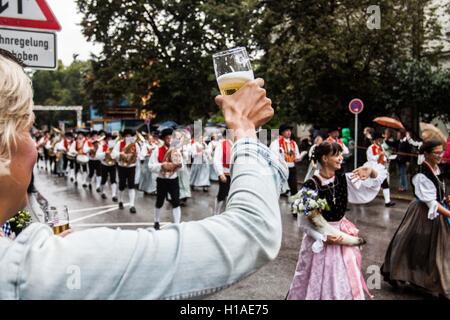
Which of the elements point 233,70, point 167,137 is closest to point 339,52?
point 167,137

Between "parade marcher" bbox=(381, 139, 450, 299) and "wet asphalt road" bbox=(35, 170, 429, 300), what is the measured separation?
0.22 metres

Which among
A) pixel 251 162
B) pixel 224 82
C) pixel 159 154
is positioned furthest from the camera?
pixel 159 154

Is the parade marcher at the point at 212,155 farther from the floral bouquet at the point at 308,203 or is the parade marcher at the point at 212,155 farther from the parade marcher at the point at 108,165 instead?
the floral bouquet at the point at 308,203

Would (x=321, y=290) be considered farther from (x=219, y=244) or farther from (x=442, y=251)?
(x=219, y=244)

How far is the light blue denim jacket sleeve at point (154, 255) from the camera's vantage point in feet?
2.89

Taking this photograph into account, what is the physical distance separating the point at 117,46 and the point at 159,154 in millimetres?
17059

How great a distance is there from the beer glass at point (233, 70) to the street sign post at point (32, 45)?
2747 millimetres

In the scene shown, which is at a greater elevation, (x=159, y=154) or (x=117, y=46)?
(x=117, y=46)

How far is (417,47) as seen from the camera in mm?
18125

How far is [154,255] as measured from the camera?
935mm

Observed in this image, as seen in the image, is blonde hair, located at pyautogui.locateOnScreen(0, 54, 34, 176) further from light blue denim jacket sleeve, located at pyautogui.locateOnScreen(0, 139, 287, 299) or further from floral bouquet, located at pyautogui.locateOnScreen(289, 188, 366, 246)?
floral bouquet, located at pyautogui.locateOnScreen(289, 188, 366, 246)

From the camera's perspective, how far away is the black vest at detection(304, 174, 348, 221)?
419cm

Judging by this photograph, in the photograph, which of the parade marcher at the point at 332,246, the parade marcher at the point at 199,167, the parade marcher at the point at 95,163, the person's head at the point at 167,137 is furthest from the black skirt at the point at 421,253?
the parade marcher at the point at 95,163
